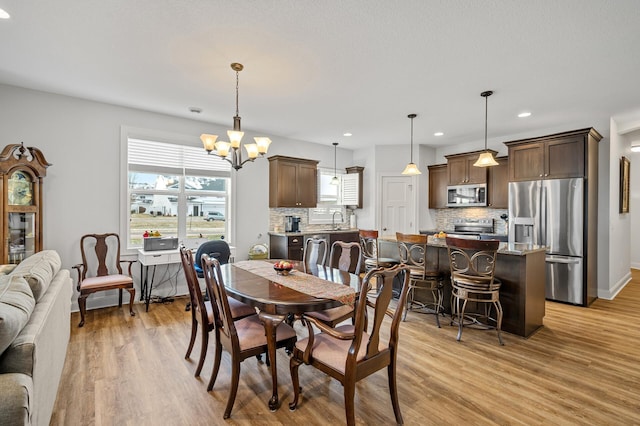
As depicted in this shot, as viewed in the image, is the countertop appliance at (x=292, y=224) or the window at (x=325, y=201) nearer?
the countertop appliance at (x=292, y=224)

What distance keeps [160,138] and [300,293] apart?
147 inches

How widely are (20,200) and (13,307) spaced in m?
2.80

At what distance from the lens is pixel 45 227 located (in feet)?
12.8

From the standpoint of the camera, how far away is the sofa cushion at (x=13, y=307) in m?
1.40

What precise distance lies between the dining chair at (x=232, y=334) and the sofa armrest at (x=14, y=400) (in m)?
0.99

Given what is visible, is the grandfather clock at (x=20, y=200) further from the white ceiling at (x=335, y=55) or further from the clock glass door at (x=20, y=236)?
the white ceiling at (x=335, y=55)

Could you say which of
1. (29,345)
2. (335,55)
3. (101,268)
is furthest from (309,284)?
(101,268)

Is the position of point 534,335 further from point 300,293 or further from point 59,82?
point 59,82

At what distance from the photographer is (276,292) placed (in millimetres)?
2336

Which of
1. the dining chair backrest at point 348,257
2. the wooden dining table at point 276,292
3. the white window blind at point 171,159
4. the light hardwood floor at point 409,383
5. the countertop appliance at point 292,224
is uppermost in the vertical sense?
the white window blind at point 171,159

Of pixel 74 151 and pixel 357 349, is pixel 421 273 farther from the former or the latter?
pixel 74 151

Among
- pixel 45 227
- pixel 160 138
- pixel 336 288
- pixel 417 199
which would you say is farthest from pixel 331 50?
pixel 417 199

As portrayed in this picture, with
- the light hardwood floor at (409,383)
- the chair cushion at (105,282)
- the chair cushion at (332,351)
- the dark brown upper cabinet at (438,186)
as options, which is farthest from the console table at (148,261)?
the dark brown upper cabinet at (438,186)

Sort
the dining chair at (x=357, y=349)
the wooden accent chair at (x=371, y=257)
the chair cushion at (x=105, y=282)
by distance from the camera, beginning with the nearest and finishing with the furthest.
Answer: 1. the dining chair at (x=357, y=349)
2. the chair cushion at (x=105, y=282)
3. the wooden accent chair at (x=371, y=257)
